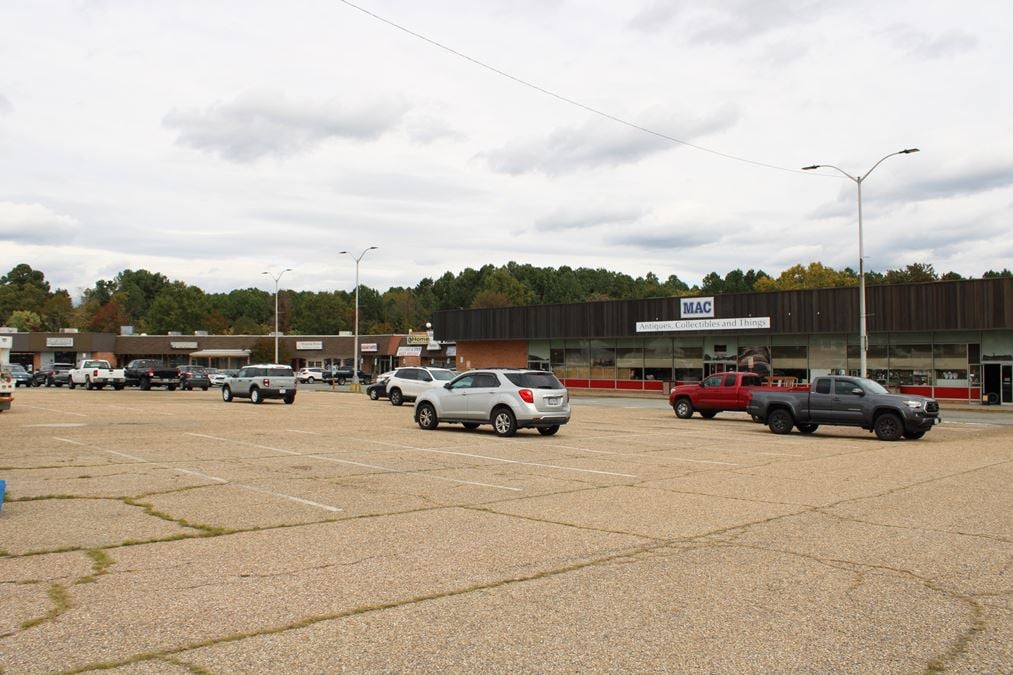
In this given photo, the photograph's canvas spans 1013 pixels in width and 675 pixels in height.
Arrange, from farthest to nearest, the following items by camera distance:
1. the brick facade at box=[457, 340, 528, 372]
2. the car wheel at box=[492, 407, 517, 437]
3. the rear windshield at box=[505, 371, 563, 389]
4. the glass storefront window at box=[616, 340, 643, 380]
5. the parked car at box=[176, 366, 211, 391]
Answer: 1. the brick facade at box=[457, 340, 528, 372]
2. the glass storefront window at box=[616, 340, 643, 380]
3. the parked car at box=[176, 366, 211, 391]
4. the rear windshield at box=[505, 371, 563, 389]
5. the car wheel at box=[492, 407, 517, 437]

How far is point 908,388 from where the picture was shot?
46.5m

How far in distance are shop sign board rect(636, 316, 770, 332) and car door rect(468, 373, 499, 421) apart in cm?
3259

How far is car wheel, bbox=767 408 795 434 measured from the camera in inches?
982

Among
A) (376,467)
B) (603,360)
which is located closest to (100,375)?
(603,360)

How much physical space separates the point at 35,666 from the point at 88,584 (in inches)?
77.4

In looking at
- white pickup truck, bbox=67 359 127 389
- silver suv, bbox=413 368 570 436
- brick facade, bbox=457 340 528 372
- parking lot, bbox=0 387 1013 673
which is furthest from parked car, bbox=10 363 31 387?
parking lot, bbox=0 387 1013 673

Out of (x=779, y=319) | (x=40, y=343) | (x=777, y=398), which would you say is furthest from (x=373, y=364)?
(x=777, y=398)

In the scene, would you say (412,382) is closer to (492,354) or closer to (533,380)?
(533,380)

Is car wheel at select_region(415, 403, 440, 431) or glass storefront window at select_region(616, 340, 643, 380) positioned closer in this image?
car wheel at select_region(415, 403, 440, 431)

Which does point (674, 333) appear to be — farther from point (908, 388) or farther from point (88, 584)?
point (88, 584)

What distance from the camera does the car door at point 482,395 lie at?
21938mm

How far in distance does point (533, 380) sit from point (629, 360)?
124 feet

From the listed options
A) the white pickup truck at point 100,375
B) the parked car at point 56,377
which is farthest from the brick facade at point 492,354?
the parked car at point 56,377

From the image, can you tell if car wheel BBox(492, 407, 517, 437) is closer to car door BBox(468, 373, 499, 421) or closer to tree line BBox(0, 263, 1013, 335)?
car door BBox(468, 373, 499, 421)
